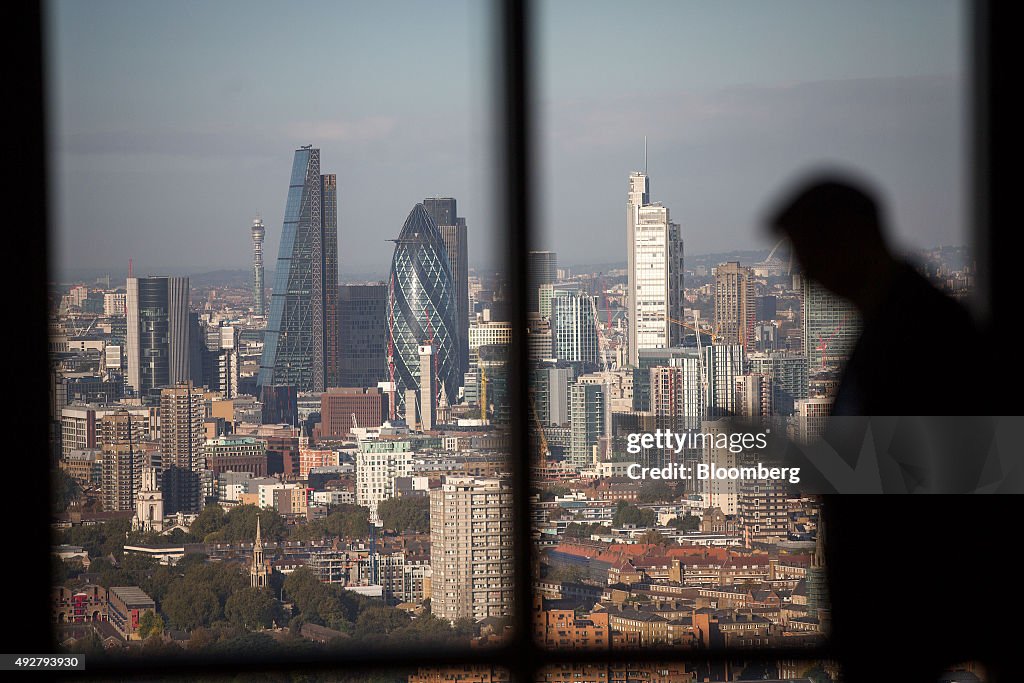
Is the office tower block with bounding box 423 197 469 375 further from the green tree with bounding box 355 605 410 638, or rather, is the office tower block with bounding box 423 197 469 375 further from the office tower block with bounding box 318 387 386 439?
the green tree with bounding box 355 605 410 638

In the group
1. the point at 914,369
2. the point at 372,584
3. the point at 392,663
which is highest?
the point at 914,369

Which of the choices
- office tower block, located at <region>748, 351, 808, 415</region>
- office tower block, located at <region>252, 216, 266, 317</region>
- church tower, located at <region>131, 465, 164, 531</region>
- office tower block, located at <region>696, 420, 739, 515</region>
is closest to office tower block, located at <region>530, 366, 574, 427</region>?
office tower block, located at <region>696, 420, 739, 515</region>

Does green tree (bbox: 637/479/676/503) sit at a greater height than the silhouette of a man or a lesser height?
lesser

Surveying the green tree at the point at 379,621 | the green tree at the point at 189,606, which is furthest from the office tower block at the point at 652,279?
the green tree at the point at 189,606

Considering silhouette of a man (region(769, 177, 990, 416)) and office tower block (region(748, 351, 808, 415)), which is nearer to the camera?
silhouette of a man (region(769, 177, 990, 416))

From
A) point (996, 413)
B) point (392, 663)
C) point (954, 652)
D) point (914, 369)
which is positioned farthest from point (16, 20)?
point (954, 652)

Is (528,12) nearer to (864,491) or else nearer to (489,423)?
(489,423)

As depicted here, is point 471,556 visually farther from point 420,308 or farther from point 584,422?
point 420,308
